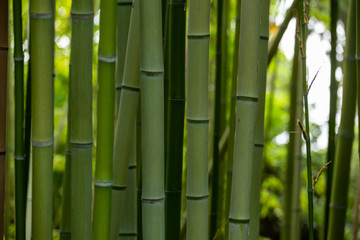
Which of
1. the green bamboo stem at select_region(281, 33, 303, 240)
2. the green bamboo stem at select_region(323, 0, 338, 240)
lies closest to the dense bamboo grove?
the green bamboo stem at select_region(323, 0, 338, 240)

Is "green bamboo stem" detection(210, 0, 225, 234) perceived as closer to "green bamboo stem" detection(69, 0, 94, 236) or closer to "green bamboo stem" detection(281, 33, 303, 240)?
"green bamboo stem" detection(281, 33, 303, 240)

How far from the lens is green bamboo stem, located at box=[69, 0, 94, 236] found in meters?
0.68

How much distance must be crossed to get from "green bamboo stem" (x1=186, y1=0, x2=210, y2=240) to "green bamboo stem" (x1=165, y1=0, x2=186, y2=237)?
0.15 meters

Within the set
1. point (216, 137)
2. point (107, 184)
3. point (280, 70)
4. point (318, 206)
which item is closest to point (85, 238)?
point (107, 184)

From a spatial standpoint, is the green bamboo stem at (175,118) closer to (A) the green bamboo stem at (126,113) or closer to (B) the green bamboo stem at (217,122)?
(A) the green bamboo stem at (126,113)

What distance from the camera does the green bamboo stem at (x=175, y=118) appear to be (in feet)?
2.97

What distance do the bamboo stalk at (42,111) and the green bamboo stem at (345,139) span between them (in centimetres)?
60

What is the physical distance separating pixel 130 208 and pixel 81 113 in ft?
0.89

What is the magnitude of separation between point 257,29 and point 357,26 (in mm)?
324

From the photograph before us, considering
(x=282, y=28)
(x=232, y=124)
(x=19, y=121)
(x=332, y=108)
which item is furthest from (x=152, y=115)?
(x=332, y=108)

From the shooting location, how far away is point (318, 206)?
10.9 ft

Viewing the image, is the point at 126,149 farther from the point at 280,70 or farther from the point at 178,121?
the point at 280,70

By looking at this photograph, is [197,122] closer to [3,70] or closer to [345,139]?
[3,70]

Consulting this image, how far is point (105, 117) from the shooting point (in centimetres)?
69
